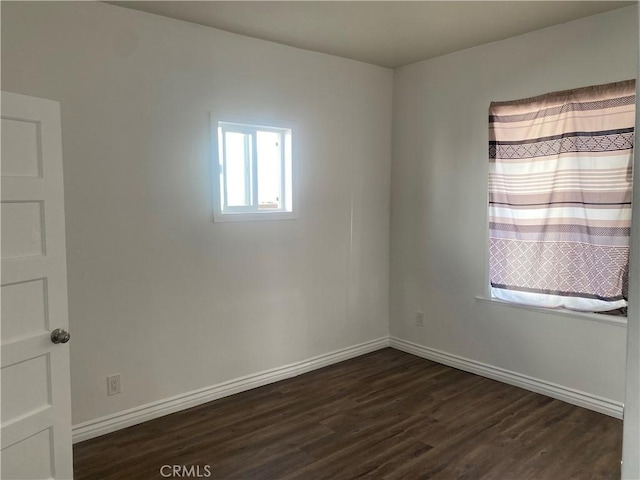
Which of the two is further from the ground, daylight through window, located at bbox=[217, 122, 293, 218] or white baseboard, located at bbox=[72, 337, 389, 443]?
daylight through window, located at bbox=[217, 122, 293, 218]

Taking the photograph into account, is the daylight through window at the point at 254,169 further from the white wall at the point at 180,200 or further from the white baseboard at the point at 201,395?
the white baseboard at the point at 201,395

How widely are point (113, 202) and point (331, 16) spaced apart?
5.94 feet

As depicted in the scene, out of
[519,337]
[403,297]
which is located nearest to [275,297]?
[403,297]

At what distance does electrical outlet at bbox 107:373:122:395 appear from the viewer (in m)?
3.03

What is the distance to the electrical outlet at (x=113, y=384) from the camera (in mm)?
3027

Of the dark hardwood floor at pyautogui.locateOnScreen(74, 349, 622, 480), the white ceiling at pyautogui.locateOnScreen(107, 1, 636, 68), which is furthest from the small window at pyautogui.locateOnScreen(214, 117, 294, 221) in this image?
the dark hardwood floor at pyautogui.locateOnScreen(74, 349, 622, 480)

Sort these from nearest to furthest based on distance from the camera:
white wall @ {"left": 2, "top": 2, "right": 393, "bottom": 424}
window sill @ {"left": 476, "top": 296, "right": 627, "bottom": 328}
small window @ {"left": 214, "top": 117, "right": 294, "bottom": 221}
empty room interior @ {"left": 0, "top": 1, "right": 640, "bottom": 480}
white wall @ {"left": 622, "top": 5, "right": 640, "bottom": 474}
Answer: white wall @ {"left": 622, "top": 5, "right": 640, "bottom": 474}, empty room interior @ {"left": 0, "top": 1, "right": 640, "bottom": 480}, white wall @ {"left": 2, "top": 2, "right": 393, "bottom": 424}, window sill @ {"left": 476, "top": 296, "right": 627, "bottom": 328}, small window @ {"left": 214, "top": 117, "right": 294, "bottom": 221}

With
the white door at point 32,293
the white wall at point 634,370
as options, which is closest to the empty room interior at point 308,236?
the white door at point 32,293

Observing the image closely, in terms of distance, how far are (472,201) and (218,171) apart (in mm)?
2027

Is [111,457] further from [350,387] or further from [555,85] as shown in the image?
[555,85]

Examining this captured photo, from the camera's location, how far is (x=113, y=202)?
2.96 meters

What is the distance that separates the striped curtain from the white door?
300 cm

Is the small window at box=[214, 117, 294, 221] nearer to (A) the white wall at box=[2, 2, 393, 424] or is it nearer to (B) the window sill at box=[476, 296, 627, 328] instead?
(A) the white wall at box=[2, 2, 393, 424]

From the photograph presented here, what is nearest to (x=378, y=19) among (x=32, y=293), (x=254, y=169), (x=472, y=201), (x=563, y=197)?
(x=254, y=169)
